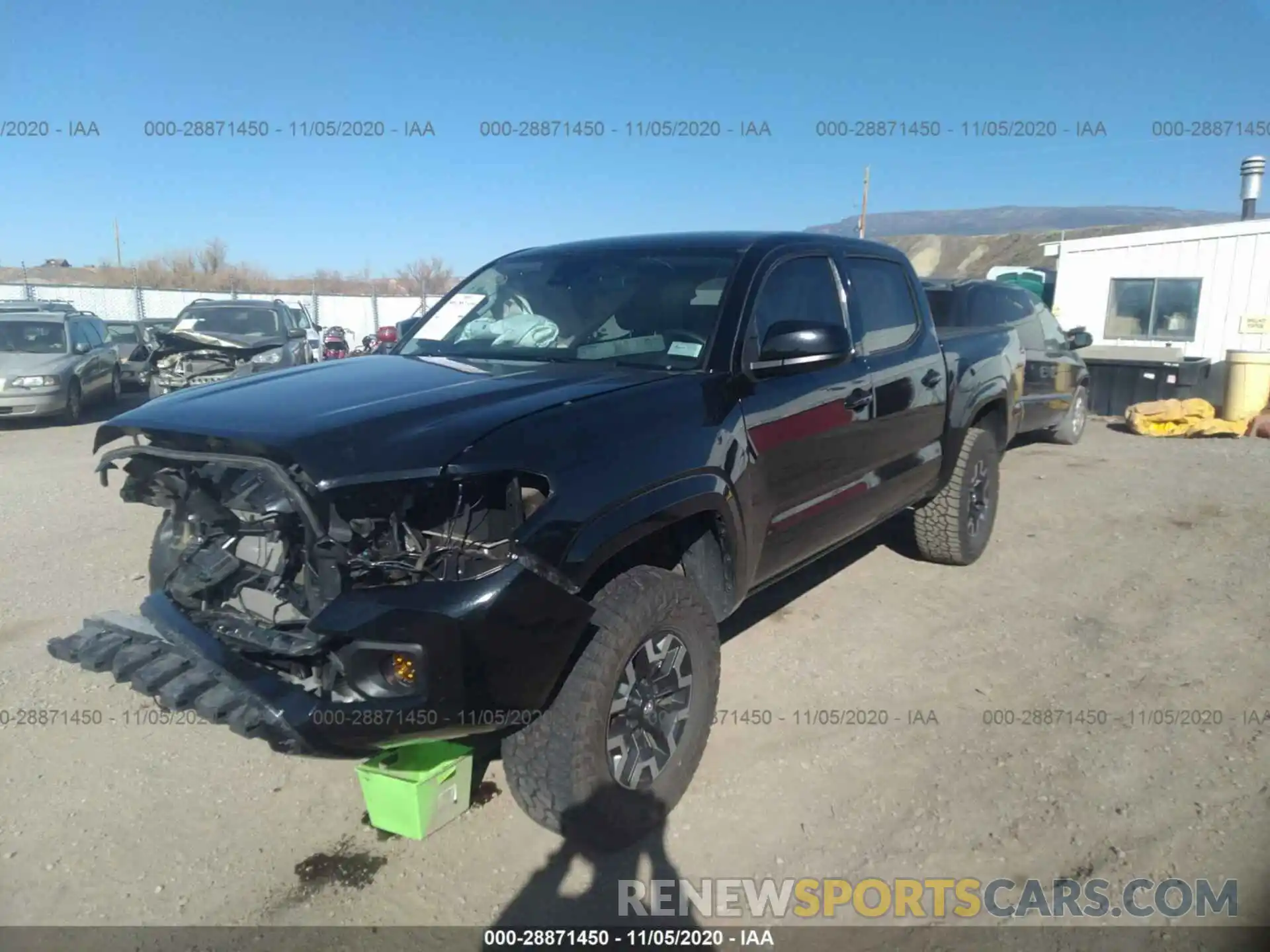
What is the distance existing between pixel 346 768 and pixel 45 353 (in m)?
12.0

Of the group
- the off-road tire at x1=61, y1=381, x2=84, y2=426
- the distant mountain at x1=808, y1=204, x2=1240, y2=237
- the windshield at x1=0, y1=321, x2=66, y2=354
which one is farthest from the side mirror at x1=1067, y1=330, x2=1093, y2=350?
the distant mountain at x1=808, y1=204, x2=1240, y2=237

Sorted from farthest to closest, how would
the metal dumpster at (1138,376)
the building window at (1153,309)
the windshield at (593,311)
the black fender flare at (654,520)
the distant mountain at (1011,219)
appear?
the distant mountain at (1011,219) < the building window at (1153,309) < the metal dumpster at (1138,376) < the windshield at (593,311) < the black fender flare at (654,520)

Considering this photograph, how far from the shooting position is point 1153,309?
13766 mm

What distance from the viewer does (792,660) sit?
4555 millimetres

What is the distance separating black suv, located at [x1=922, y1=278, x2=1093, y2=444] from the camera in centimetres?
886

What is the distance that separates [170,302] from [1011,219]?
5651cm

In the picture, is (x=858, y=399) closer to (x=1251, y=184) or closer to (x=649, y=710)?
(x=649, y=710)

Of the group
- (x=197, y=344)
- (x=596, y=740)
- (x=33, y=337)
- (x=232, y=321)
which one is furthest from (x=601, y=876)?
(x=33, y=337)

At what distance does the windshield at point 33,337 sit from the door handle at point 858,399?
41.5 feet

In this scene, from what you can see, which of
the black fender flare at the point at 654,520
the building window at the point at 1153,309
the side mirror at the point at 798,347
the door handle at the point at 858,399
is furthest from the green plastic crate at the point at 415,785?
the building window at the point at 1153,309

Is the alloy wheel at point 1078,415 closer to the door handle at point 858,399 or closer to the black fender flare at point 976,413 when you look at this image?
the black fender flare at point 976,413

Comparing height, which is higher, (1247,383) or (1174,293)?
(1174,293)

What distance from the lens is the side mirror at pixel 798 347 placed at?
339 cm

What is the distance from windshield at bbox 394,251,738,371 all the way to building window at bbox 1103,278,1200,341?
1226cm
